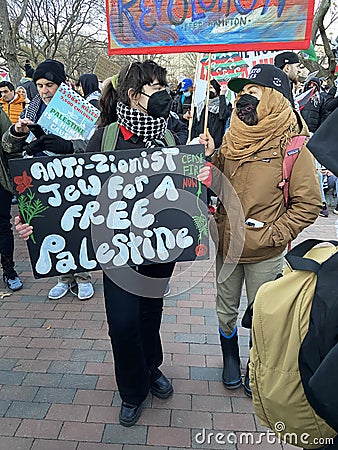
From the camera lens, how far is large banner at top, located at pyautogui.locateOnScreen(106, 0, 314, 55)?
6.96 feet

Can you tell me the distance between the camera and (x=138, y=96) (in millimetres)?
2203

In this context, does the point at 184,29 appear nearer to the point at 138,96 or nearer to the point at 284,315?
the point at 138,96

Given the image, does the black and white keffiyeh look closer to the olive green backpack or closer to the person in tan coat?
the person in tan coat

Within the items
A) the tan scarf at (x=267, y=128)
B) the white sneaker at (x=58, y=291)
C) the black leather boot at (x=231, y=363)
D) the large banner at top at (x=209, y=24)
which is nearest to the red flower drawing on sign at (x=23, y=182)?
the large banner at top at (x=209, y=24)

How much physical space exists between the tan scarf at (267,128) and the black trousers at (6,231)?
8.20 ft

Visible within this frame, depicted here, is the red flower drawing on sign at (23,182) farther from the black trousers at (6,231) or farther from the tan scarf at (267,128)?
the black trousers at (6,231)

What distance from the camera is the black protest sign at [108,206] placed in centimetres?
212

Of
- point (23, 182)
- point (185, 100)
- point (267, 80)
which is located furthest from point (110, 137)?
point (185, 100)

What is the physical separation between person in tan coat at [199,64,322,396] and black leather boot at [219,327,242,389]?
0.44 metres

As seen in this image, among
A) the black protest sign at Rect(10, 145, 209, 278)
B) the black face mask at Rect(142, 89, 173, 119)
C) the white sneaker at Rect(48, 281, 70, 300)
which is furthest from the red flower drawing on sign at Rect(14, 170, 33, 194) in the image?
the white sneaker at Rect(48, 281, 70, 300)

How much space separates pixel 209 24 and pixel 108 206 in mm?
1100

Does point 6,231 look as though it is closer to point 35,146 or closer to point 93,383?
point 35,146

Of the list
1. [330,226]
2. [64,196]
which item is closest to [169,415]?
[64,196]

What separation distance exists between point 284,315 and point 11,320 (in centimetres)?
303
